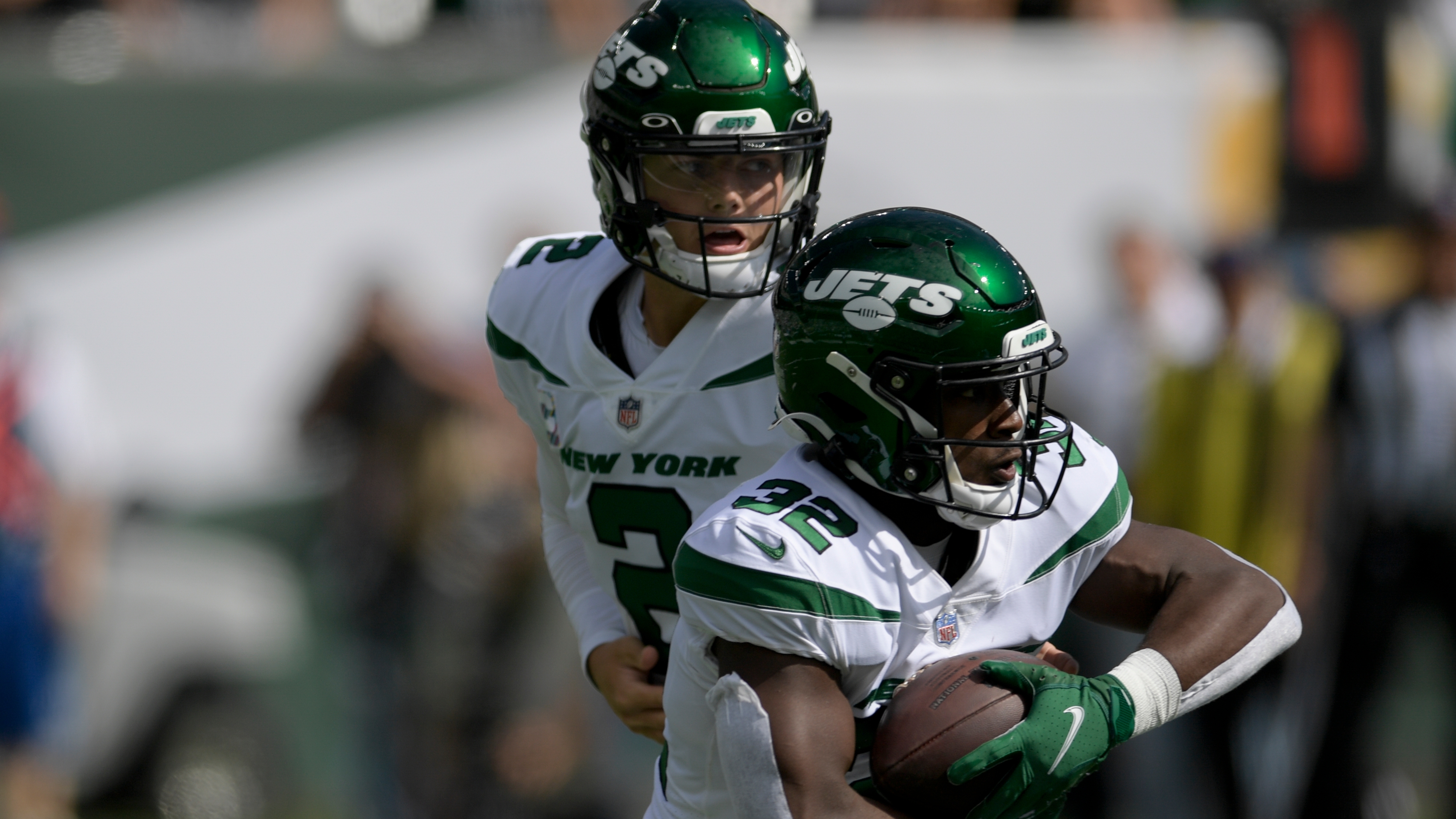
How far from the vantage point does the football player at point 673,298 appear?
3000 mm

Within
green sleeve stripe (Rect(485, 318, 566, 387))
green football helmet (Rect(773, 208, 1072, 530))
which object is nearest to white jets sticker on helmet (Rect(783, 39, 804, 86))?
green football helmet (Rect(773, 208, 1072, 530))

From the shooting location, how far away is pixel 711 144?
2.98 metres

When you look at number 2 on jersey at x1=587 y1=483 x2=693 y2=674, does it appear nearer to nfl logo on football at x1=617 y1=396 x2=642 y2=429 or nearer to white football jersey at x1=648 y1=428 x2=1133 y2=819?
nfl logo on football at x1=617 y1=396 x2=642 y2=429

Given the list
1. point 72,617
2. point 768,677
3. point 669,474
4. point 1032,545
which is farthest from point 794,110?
point 72,617

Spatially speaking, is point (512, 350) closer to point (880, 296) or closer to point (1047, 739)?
point (880, 296)

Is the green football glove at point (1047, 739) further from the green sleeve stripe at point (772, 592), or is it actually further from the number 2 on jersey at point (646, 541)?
the number 2 on jersey at point (646, 541)

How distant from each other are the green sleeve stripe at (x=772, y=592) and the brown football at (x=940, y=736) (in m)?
0.14

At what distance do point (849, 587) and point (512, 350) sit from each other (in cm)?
120

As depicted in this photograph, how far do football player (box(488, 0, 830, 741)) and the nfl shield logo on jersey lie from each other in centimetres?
54

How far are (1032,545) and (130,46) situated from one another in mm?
6428

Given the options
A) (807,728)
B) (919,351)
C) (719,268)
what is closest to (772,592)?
(807,728)

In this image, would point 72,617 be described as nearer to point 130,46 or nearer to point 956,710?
point 130,46

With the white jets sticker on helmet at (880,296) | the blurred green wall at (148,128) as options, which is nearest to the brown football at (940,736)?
the white jets sticker on helmet at (880,296)

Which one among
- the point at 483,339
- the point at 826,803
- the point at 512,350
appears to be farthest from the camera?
the point at 483,339
